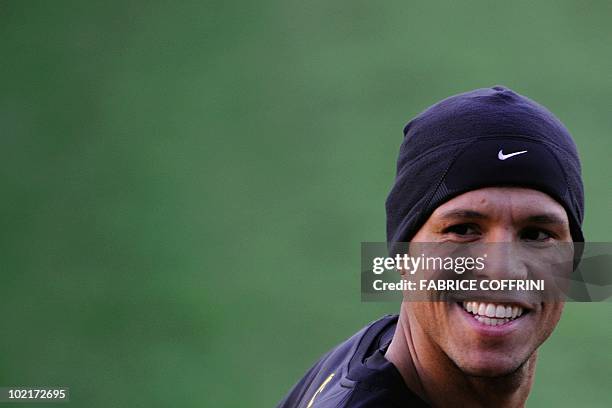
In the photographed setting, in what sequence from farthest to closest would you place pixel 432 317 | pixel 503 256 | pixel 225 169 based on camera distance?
pixel 225 169
pixel 432 317
pixel 503 256

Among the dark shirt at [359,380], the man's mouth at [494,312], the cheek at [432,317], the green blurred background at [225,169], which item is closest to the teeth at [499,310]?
the man's mouth at [494,312]

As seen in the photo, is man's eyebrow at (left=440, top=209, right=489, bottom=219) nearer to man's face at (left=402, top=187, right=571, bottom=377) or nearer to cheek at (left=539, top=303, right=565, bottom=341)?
man's face at (left=402, top=187, right=571, bottom=377)

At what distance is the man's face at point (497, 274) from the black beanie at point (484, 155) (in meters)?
0.03

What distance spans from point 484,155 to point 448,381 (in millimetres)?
485

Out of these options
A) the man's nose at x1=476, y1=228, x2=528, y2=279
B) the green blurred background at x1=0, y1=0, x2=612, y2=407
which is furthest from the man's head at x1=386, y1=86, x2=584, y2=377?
the green blurred background at x1=0, y1=0, x2=612, y2=407

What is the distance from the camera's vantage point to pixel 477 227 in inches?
87.9

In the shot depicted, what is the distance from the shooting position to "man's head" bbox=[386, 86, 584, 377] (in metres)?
2.22

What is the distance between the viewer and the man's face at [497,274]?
7.25 feet

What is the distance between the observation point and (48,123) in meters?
8.72

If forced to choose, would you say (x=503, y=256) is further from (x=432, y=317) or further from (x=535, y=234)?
(x=432, y=317)

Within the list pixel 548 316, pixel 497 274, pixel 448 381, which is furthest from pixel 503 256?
pixel 448 381

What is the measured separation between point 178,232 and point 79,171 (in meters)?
1.08

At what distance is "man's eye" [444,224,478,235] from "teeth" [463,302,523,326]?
A: 0.15 meters

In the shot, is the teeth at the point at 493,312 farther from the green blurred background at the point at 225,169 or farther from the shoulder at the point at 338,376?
the green blurred background at the point at 225,169
